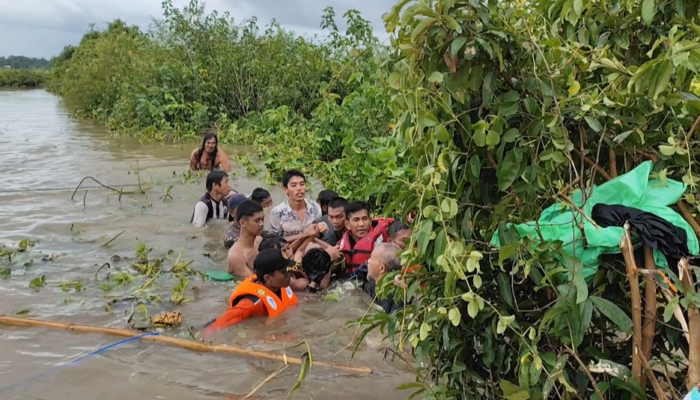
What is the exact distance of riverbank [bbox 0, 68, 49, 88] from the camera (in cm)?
6288

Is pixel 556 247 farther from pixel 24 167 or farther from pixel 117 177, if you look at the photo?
pixel 24 167

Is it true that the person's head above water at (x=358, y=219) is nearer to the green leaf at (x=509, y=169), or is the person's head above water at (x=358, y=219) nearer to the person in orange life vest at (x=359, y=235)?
the person in orange life vest at (x=359, y=235)

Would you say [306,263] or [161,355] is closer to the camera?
[161,355]

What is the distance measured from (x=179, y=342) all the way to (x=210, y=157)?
20.6 feet

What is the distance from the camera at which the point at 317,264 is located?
6000mm

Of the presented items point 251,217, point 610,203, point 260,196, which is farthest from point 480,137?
point 260,196

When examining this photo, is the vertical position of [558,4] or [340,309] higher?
[558,4]

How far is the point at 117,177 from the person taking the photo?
37.2 feet

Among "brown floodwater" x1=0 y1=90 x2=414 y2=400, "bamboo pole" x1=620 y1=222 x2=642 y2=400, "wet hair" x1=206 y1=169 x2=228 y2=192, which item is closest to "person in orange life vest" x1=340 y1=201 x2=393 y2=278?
"brown floodwater" x1=0 y1=90 x2=414 y2=400

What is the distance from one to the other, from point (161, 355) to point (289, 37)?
1486cm

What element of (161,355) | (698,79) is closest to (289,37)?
(161,355)

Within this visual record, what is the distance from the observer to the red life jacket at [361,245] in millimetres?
5809

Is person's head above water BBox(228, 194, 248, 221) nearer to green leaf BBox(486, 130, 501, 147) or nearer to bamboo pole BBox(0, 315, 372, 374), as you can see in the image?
bamboo pole BBox(0, 315, 372, 374)

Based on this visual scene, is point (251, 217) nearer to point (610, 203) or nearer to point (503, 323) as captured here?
point (503, 323)
